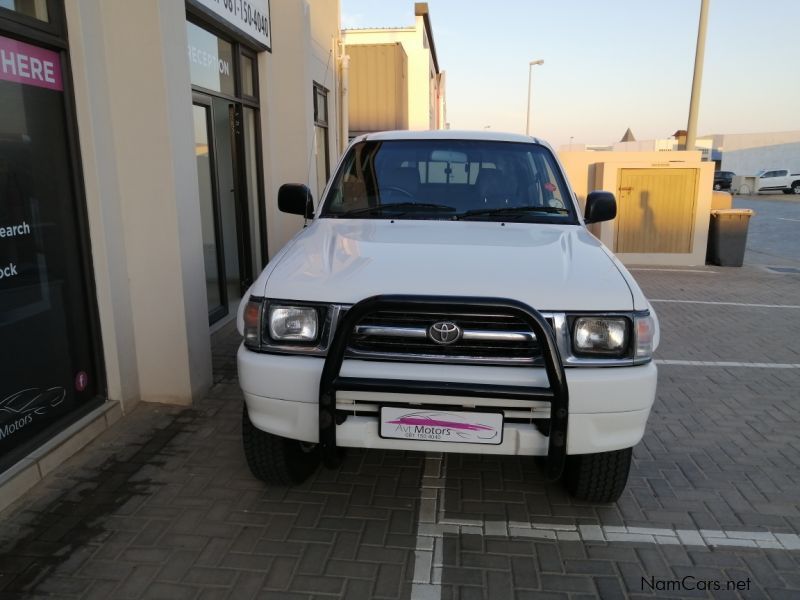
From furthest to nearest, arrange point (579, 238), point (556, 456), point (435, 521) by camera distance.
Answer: point (579, 238)
point (435, 521)
point (556, 456)

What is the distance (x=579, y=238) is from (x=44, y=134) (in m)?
3.22

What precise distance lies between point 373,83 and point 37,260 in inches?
662

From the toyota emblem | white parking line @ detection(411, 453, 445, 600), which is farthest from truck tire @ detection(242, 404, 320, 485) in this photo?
the toyota emblem

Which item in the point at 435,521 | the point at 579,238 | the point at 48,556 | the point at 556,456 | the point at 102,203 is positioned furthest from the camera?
the point at 102,203

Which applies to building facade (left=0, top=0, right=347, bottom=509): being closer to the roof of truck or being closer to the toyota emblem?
the roof of truck

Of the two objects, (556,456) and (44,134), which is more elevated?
(44,134)

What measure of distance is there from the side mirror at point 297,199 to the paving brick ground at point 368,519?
5.06 feet

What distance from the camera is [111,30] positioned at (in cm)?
419

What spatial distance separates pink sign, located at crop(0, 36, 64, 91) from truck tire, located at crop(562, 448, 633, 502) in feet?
12.0

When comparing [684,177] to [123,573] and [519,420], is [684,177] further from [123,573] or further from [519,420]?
[123,573]

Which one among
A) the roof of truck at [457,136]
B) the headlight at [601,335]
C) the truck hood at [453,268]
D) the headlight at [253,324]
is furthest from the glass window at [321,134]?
the headlight at [601,335]

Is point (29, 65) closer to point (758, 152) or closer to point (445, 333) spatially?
point (445, 333)

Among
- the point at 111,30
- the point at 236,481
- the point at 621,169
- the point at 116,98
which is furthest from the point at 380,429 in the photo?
the point at 621,169

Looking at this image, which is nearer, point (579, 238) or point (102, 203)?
point (579, 238)
